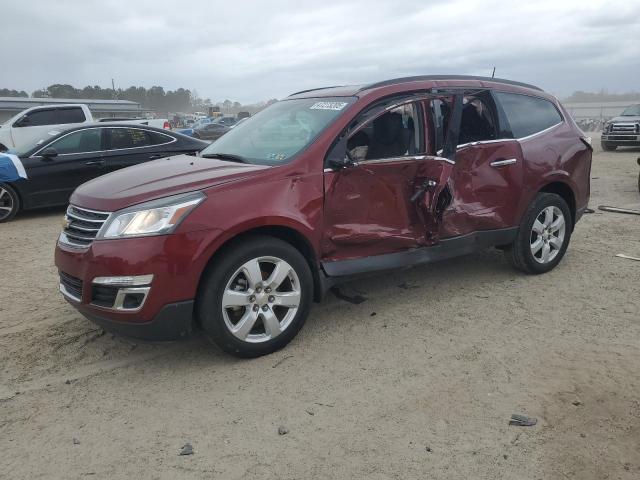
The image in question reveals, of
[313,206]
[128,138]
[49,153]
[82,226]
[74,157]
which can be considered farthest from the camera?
[128,138]

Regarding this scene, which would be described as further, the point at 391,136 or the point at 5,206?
the point at 5,206

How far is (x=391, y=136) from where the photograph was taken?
4.11m

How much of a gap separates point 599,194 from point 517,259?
5.88 m

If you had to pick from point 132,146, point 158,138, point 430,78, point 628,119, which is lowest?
point 132,146

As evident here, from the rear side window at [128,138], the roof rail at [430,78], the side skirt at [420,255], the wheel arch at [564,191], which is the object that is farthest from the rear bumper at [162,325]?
the rear side window at [128,138]

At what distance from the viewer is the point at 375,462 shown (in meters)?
2.56

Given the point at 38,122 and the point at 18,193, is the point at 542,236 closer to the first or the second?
the point at 18,193

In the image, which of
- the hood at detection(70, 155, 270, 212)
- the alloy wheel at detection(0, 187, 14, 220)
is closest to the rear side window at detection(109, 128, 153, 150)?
the alloy wheel at detection(0, 187, 14, 220)

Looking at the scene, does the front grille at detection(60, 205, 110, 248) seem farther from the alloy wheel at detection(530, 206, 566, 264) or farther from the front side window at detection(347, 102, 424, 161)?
the alloy wheel at detection(530, 206, 566, 264)

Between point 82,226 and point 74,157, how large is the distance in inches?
225

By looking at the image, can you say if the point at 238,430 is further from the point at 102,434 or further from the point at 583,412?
the point at 583,412

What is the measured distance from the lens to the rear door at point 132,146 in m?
8.84

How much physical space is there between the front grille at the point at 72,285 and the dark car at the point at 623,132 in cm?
1940

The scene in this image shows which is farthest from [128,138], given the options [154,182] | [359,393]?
[359,393]
